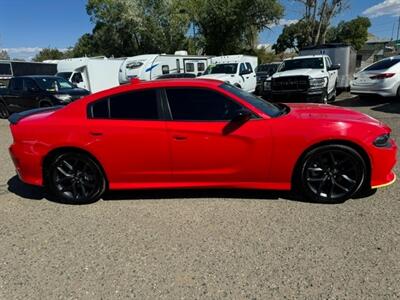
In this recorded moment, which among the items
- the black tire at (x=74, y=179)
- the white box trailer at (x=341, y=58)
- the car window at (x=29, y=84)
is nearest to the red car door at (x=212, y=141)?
the black tire at (x=74, y=179)

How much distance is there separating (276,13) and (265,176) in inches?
1474

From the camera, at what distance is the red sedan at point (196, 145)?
374cm

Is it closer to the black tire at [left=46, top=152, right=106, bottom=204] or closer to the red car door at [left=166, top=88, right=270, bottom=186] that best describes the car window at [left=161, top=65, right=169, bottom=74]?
the black tire at [left=46, top=152, right=106, bottom=204]

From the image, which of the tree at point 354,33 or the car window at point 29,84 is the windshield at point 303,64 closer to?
the car window at point 29,84

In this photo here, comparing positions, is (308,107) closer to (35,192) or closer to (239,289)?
(239,289)

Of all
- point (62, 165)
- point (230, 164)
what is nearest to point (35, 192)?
point (62, 165)

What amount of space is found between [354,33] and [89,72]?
60028 millimetres

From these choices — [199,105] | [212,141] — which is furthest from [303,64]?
→ [212,141]

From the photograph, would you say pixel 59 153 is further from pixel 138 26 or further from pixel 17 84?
pixel 138 26

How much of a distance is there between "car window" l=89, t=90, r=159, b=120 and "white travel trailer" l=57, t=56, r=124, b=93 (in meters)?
16.4

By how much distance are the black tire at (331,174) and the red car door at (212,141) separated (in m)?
0.51

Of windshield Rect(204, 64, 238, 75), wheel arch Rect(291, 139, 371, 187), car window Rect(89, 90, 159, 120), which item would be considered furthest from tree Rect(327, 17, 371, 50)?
car window Rect(89, 90, 159, 120)

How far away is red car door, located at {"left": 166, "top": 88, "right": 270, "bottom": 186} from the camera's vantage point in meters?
3.78

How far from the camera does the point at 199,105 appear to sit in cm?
396
